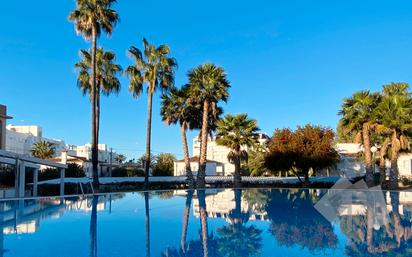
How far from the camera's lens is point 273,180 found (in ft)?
116

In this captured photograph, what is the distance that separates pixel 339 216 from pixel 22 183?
650 inches

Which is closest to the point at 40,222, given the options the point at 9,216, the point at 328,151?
the point at 9,216

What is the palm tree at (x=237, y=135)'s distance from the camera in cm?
3192

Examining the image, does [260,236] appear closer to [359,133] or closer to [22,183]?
[22,183]

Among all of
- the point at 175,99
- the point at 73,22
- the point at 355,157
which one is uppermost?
the point at 73,22

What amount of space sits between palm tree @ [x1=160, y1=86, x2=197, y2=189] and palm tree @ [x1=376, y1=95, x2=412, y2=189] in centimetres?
1377

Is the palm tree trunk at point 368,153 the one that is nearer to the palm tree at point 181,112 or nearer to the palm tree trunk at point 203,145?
the palm tree trunk at point 203,145

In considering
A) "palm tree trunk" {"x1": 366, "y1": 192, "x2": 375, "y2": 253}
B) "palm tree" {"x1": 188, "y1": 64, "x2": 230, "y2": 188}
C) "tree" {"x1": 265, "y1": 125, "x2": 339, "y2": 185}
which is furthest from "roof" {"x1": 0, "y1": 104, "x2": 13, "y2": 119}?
"palm tree trunk" {"x1": 366, "y1": 192, "x2": 375, "y2": 253}

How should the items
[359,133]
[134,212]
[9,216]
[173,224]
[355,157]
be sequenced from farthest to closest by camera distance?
[355,157] < [359,133] < [134,212] < [9,216] < [173,224]

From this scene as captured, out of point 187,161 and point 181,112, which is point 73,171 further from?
point 181,112

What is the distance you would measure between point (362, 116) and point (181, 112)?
43.3ft

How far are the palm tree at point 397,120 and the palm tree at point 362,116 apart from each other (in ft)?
3.77

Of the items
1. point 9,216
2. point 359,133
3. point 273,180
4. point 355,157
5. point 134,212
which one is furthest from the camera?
point 355,157

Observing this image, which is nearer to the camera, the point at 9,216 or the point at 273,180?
the point at 9,216
